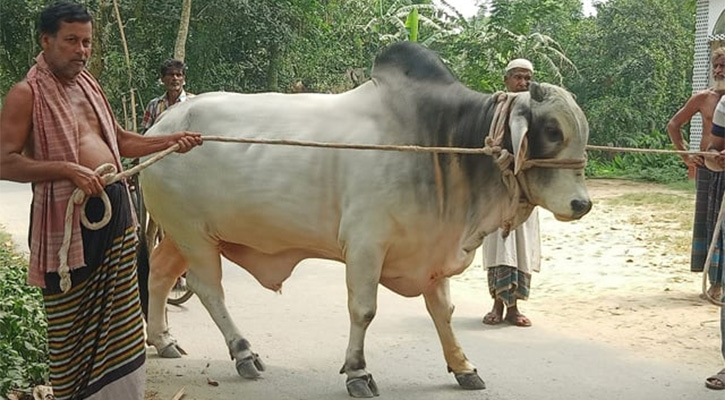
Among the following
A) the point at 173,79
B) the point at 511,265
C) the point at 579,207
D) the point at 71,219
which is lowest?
the point at 511,265

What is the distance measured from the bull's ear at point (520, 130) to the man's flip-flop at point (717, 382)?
176 cm

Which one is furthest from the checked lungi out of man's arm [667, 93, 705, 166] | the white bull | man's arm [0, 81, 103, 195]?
man's arm [667, 93, 705, 166]

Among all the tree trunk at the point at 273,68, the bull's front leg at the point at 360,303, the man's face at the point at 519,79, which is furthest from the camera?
the tree trunk at the point at 273,68

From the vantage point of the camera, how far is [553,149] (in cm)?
406

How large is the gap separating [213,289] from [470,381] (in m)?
1.58

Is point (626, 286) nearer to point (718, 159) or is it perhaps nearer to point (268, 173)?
point (718, 159)

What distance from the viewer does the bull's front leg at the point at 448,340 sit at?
470cm

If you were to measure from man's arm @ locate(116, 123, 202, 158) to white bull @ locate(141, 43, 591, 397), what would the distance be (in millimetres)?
822

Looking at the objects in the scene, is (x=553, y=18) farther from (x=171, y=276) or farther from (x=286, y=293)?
(x=171, y=276)

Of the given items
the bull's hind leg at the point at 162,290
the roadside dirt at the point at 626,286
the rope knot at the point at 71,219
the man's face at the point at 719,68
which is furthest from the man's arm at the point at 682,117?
the rope knot at the point at 71,219

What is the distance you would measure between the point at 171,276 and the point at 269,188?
3.69 ft

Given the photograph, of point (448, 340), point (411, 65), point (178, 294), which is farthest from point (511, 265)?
point (178, 294)

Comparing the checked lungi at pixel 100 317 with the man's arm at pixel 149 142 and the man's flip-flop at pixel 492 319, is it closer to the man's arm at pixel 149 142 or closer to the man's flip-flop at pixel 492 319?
the man's arm at pixel 149 142

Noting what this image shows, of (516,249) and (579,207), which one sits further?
(516,249)
